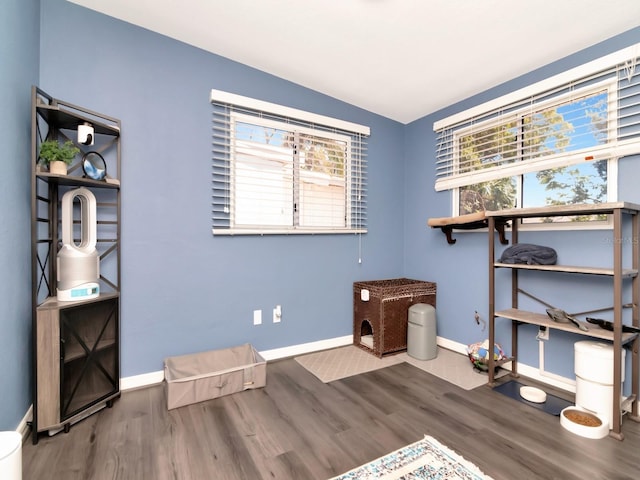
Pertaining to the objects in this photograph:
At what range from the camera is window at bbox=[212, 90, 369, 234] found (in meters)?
2.56

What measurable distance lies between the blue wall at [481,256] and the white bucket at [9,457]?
3.05m

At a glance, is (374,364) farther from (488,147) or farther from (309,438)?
(488,147)

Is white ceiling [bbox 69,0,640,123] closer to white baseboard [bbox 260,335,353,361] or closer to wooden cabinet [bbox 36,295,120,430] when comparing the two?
wooden cabinet [bbox 36,295,120,430]

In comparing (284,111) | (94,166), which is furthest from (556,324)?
(94,166)

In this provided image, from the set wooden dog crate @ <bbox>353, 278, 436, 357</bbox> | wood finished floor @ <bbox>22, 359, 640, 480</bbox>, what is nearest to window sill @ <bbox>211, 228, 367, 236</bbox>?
wooden dog crate @ <bbox>353, 278, 436, 357</bbox>

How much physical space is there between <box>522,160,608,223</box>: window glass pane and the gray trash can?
1.17 meters

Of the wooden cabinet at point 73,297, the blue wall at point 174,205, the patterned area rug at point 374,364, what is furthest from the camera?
the patterned area rug at point 374,364

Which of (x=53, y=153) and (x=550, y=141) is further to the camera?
(x=550, y=141)

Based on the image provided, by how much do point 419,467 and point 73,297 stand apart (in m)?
2.03

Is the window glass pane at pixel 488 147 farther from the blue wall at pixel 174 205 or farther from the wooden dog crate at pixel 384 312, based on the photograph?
the blue wall at pixel 174 205

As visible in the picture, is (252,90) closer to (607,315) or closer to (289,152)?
(289,152)

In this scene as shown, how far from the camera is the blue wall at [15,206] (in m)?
1.47

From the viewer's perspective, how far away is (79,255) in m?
1.81

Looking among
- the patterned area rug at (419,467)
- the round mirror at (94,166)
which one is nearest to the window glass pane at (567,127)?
the patterned area rug at (419,467)
